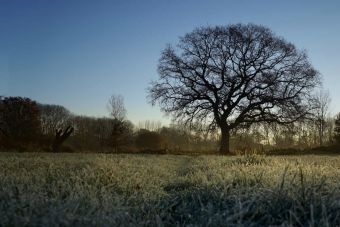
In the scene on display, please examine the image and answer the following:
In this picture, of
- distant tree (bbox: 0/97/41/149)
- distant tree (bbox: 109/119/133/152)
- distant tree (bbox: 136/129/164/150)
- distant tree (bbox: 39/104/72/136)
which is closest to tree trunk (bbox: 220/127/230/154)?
distant tree (bbox: 109/119/133/152)

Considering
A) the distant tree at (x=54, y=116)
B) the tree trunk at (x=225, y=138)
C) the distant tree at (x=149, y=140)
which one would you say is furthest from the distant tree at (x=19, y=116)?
the distant tree at (x=54, y=116)

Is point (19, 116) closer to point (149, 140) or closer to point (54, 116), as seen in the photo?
point (149, 140)

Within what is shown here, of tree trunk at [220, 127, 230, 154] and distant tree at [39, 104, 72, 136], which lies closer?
tree trunk at [220, 127, 230, 154]

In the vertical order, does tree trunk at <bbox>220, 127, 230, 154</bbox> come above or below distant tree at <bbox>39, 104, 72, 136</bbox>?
below

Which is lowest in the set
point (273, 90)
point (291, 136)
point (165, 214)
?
point (165, 214)

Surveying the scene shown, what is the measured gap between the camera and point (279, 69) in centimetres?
3678

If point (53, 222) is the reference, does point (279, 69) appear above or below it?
above

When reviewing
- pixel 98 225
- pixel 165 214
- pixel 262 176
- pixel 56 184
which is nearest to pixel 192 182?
pixel 262 176

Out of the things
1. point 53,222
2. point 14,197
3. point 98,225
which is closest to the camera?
point 53,222

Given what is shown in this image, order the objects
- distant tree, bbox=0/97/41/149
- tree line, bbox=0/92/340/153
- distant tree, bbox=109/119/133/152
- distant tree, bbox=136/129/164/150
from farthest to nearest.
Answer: distant tree, bbox=136/129/164/150
distant tree, bbox=109/119/133/152
distant tree, bbox=0/97/41/149
tree line, bbox=0/92/340/153

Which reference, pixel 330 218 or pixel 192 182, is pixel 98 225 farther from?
pixel 192 182

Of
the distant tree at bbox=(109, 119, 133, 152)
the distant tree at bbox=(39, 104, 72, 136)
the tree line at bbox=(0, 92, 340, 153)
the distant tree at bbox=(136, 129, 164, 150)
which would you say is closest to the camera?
the tree line at bbox=(0, 92, 340, 153)

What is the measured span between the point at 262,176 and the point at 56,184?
8.50 ft

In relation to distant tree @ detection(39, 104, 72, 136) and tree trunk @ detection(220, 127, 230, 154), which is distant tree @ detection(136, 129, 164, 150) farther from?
distant tree @ detection(39, 104, 72, 136)
